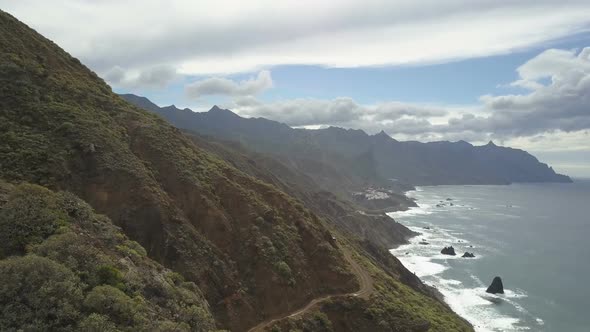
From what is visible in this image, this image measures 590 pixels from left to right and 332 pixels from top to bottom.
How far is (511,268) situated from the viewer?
10438cm

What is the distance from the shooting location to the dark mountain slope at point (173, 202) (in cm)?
2998

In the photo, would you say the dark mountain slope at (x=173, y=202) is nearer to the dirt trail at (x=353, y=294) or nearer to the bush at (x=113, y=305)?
the dirt trail at (x=353, y=294)

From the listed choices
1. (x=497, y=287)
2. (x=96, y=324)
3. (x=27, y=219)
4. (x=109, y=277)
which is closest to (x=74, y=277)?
(x=109, y=277)

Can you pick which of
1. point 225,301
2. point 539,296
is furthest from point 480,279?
point 225,301

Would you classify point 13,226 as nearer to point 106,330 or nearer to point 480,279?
point 106,330

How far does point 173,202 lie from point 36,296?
766 inches

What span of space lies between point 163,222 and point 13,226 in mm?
13408

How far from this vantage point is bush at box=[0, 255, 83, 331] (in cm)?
1443

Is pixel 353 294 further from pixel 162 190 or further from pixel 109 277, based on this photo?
pixel 109 277

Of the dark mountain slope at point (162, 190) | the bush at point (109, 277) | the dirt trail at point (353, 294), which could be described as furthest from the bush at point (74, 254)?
the dirt trail at point (353, 294)

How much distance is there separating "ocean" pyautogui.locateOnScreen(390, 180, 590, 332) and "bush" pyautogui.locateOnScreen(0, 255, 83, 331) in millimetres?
68003

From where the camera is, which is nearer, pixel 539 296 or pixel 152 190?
pixel 152 190

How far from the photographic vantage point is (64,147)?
3155 cm

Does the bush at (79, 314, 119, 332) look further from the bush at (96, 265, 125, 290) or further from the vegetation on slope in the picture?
the bush at (96, 265, 125, 290)
